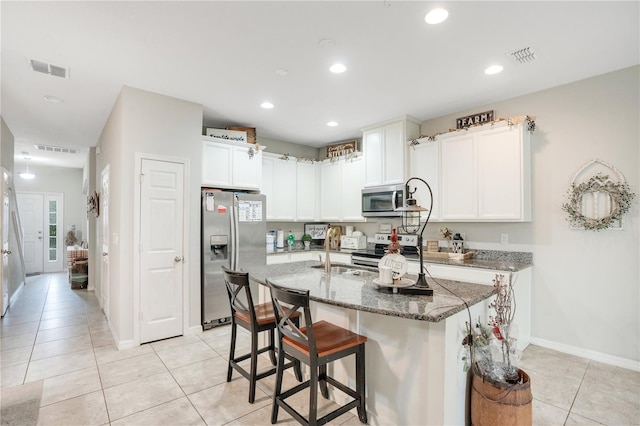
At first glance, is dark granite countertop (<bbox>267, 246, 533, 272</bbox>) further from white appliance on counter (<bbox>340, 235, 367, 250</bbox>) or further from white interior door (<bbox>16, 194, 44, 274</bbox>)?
white interior door (<bbox>16, 194, 44, 274</bbox>)

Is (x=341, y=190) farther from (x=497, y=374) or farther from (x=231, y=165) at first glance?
(x=497, y=374)

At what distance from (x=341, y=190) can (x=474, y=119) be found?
2.25m

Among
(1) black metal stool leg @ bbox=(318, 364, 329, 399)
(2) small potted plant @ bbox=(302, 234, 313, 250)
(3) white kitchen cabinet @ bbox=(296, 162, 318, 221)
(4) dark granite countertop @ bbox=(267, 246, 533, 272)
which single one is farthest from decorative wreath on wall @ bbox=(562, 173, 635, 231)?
(2) small potted plant @ bbox=(302, 234, 313, 250)

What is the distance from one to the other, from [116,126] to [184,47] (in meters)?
1.71

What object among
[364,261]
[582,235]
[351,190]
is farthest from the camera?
[351,190]

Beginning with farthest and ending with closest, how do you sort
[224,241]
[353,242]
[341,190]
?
[341,190], [353,242], [224,241]

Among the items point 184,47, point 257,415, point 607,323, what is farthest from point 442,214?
point 184,47

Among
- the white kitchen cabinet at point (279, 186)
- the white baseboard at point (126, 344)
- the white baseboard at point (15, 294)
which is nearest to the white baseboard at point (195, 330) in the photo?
the white baseboard at point (126, 344)

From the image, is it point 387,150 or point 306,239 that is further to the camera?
point 306,239

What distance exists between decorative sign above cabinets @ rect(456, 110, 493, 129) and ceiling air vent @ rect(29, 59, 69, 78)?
433cm

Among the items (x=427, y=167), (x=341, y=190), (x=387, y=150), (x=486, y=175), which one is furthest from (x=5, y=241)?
(x=486, y=175)

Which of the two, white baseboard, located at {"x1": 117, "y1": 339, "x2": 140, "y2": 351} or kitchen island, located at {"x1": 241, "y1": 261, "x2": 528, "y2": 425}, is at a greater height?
kitchen island, located at {"x1": 241, "y1": 261, "x2": 528, "y2": 425}

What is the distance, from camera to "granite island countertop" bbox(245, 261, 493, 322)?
1.67m

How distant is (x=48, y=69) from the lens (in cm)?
295
